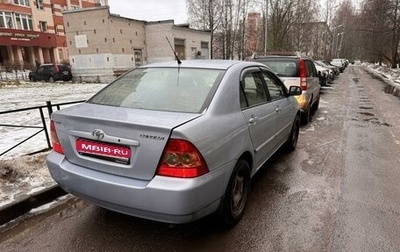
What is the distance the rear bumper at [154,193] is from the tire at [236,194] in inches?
7.0

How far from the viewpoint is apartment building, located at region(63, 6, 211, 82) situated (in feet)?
79.5

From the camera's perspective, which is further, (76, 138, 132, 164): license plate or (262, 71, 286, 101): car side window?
(262, 71, 286, 101): car side window

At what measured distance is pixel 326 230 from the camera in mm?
2967

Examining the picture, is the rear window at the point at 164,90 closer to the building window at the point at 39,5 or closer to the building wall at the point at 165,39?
the building wall at the point at 165,39

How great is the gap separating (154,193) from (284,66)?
19.9 feet

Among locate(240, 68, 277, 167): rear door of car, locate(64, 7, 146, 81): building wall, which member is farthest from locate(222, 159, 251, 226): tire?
locate(64, 7, 146, 81): building wall

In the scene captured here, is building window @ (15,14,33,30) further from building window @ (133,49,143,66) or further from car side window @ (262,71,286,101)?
car side window @ (262,71,286,101)

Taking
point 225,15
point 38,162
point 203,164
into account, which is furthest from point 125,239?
point 225,15

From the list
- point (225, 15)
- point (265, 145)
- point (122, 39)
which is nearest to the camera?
point (265, 145)

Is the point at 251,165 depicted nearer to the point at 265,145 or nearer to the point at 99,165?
the point at 265,145

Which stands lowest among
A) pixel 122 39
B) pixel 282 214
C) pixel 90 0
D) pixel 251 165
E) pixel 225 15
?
pixel 282 214

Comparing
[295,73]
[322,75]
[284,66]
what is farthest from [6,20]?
[295,73]

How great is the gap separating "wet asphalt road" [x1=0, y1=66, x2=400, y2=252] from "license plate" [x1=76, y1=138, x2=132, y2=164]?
89cm

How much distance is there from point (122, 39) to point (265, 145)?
2395cm
